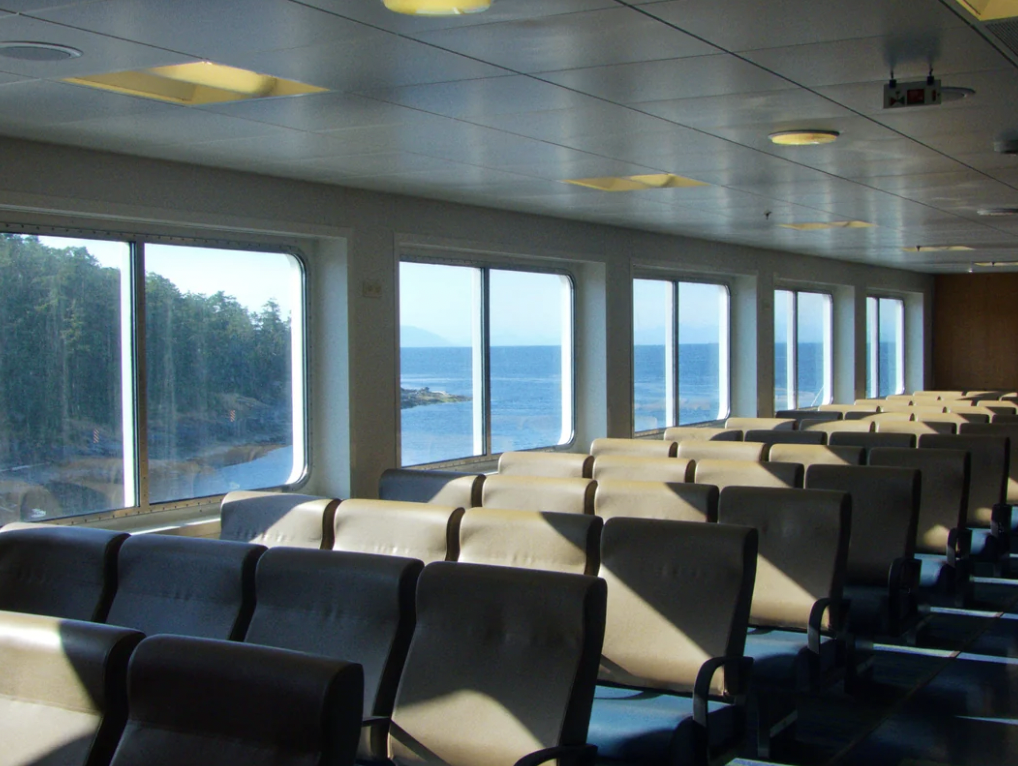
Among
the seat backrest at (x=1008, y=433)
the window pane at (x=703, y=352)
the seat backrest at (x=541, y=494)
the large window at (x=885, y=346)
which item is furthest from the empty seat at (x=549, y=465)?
the large window at (x=885, y=346)

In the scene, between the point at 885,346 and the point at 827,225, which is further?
the point at 885,346

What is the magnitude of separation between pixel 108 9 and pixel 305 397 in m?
4.36

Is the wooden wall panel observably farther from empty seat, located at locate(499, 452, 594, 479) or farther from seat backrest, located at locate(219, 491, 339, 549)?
seat backrest, located at locate(219, 491, 339, 549)

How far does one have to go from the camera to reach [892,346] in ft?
62.5

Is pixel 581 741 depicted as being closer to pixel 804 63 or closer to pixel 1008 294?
pixel 804 63

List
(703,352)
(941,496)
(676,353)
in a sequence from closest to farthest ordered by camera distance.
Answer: (941,496), (676,353), (703,352)

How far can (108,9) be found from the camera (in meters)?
3.36

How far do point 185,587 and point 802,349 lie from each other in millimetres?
13177

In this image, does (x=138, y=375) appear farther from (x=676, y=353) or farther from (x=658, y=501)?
(x=676, y=353)

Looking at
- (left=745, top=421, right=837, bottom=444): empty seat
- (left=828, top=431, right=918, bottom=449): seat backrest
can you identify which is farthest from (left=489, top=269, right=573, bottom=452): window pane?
(left=828, top=431, right=918, bottom=449): seat backrest

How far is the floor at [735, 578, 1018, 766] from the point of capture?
15.0 feet

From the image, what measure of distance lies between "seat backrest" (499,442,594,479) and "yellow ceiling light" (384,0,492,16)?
3.24 m

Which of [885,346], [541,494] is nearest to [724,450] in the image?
Result: [541,494]

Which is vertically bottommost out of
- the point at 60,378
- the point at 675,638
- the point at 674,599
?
the point at 675,638
